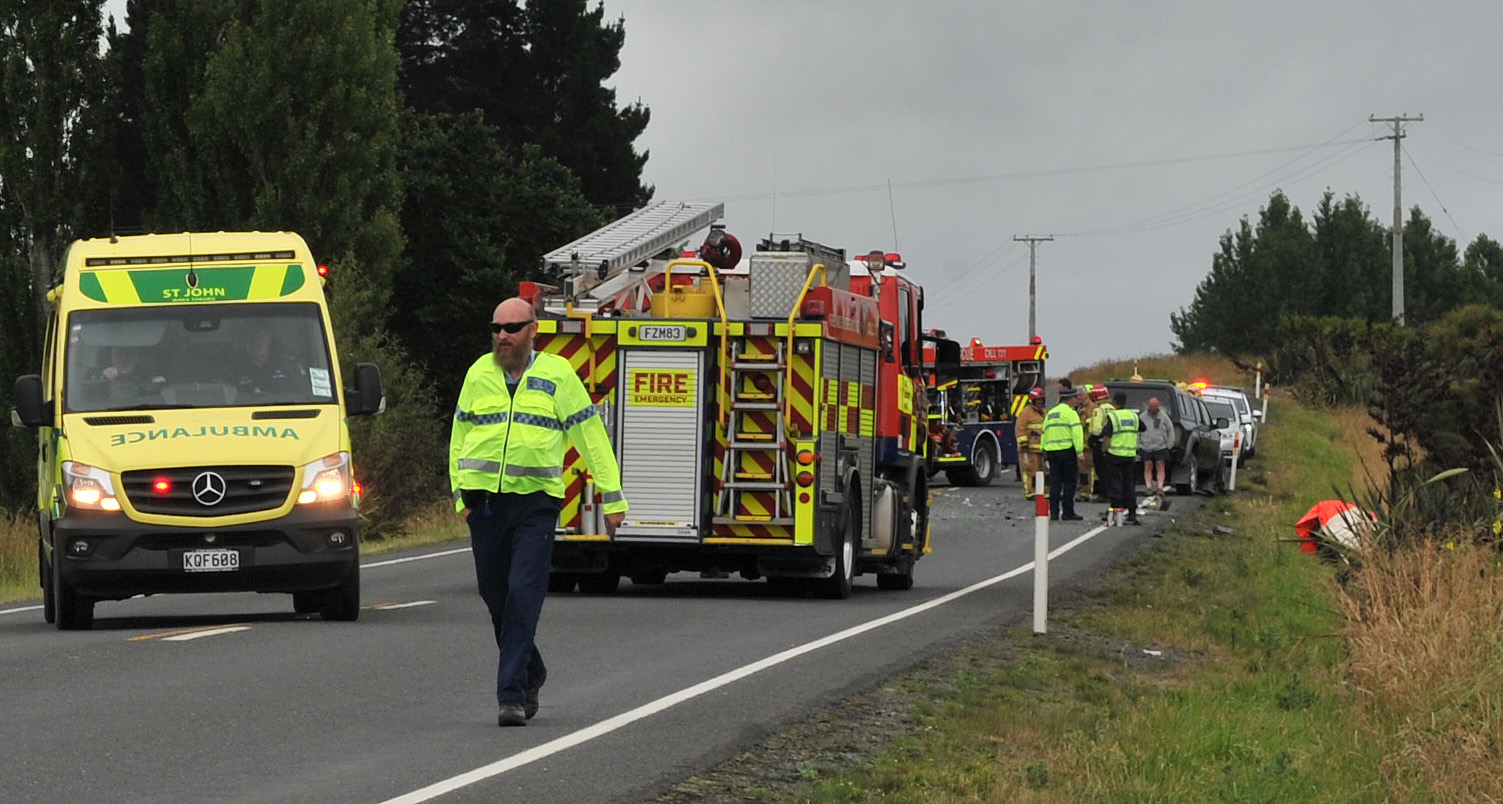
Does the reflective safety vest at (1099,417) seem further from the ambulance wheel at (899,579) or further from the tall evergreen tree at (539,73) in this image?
the tall evergreen tree at (539,73)

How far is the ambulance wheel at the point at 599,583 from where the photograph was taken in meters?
19.7

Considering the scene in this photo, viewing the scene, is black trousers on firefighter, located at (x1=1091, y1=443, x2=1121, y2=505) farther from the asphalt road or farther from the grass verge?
the grass verge

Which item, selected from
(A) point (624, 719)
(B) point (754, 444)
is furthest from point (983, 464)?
(A) point (624, 719)

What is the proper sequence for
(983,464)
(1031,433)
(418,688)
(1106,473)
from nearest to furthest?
(418,688) < (1106,473) < (1031,433) < (983,464)

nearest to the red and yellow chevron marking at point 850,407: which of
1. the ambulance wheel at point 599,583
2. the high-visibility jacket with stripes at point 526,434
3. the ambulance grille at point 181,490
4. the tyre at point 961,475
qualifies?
the ambulance wheel at point 599,583

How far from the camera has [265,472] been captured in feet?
→ 50.0

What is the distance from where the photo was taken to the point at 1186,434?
3741 centimetres

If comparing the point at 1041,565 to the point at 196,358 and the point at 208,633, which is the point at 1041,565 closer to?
the point at 208,633

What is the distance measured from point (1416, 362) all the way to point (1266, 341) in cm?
7382

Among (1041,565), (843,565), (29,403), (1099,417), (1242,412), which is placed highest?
(1242,412)

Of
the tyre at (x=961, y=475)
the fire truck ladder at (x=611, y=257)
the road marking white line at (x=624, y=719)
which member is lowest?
the road marking white line at (x=624, y=719)

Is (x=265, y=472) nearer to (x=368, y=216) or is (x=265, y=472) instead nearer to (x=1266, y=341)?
(x=368, y=216)

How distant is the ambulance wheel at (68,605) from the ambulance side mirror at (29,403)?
885mm

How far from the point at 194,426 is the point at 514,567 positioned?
5664mm
